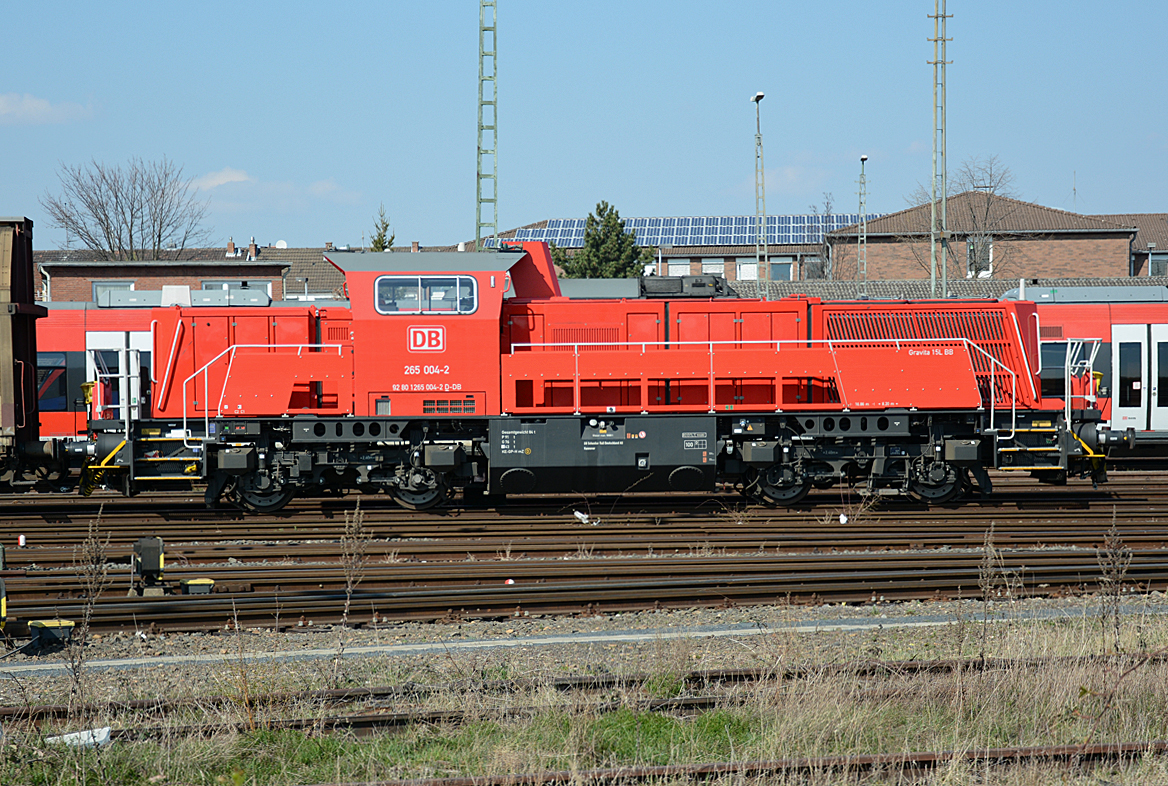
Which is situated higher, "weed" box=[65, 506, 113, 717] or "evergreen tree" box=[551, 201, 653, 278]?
"evergreen tree" box=[551, 201, 653, 278]

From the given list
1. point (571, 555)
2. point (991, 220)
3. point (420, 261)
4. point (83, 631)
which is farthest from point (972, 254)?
point (83, 631)

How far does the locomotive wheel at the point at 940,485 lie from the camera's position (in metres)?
13.6

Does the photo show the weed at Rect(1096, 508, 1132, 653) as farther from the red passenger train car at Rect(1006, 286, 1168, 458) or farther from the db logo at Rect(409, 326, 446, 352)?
the red passenger train car at Rect(1006, 286, 1168, 458)

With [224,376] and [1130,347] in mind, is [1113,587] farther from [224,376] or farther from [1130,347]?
[1130,347]

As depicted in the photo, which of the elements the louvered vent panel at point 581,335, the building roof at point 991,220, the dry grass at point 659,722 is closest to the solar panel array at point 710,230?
the building roof at point 991,220

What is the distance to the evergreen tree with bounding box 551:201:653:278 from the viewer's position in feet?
187

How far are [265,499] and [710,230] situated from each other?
5892 centimetres

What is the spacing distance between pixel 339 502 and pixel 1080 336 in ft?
49.5

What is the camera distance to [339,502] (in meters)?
14.8

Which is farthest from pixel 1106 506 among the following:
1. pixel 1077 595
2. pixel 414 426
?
pixel 414 426

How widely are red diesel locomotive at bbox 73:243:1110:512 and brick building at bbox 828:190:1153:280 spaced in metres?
44.9

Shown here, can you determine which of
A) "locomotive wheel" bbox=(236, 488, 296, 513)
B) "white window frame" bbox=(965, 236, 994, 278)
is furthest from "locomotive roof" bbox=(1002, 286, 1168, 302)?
"white window frame" bbox=(965, 236, 994, 278)

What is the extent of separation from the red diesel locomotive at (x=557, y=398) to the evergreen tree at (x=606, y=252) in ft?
141

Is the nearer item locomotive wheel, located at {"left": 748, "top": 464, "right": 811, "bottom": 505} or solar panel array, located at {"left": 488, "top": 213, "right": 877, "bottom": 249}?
locomotive wheel, located at {"left": 748, "top": 464, "right": 811, "bottom": 505}
